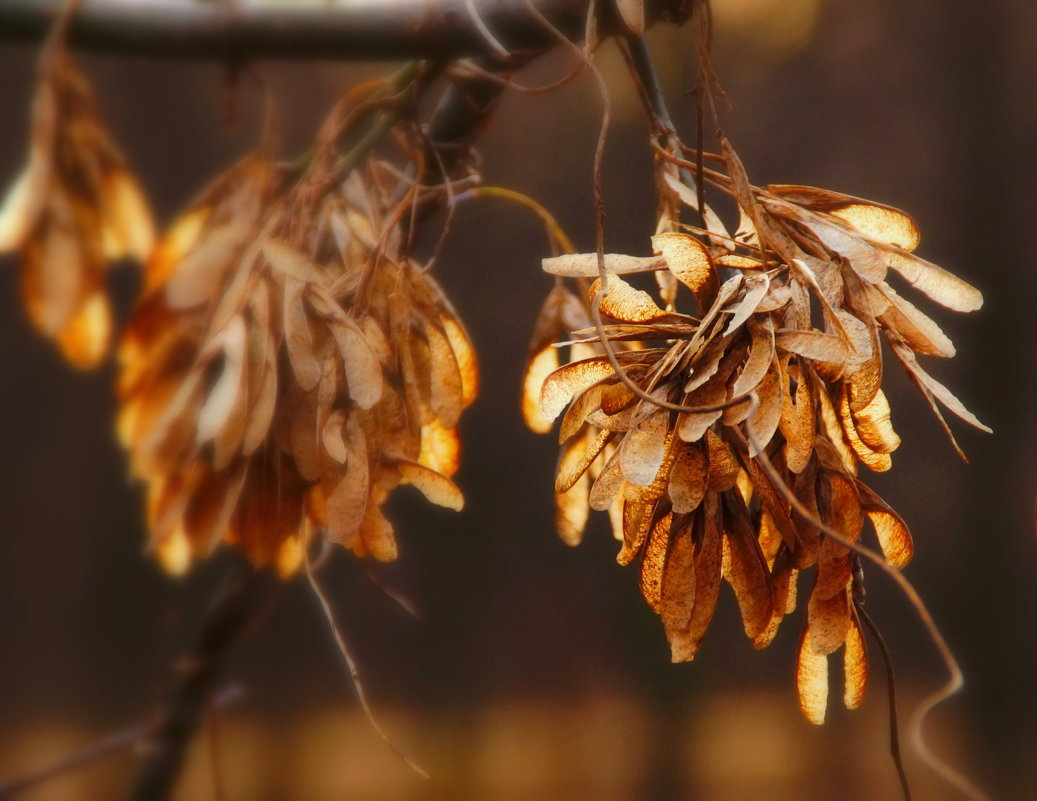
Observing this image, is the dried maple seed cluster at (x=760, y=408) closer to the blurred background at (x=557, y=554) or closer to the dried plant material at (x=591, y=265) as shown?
the dried plant material at (x=591, y=265)

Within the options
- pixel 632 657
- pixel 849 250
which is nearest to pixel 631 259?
pixel 849 250

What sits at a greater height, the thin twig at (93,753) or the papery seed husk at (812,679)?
the papery seed husk at (812,679)

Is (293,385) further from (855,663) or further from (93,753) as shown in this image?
(93,753)

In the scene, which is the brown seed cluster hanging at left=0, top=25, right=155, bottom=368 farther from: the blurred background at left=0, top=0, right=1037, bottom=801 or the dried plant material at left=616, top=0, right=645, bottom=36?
the dried plant material at left=616, top=0, right=645, bottom=36

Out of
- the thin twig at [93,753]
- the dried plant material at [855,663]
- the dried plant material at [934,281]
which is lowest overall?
the thin twig at [93,753]

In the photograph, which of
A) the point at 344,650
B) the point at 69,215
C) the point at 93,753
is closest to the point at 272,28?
the point at 69,215

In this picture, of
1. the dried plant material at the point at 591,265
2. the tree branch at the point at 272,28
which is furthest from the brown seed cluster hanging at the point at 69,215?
the dried plant material at the point at 591,265

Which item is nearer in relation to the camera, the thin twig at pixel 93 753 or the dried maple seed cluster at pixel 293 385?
the dried maple seed cluster at pixel 293 385

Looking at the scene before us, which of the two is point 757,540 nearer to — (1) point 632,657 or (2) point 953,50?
(1) point 632,657
